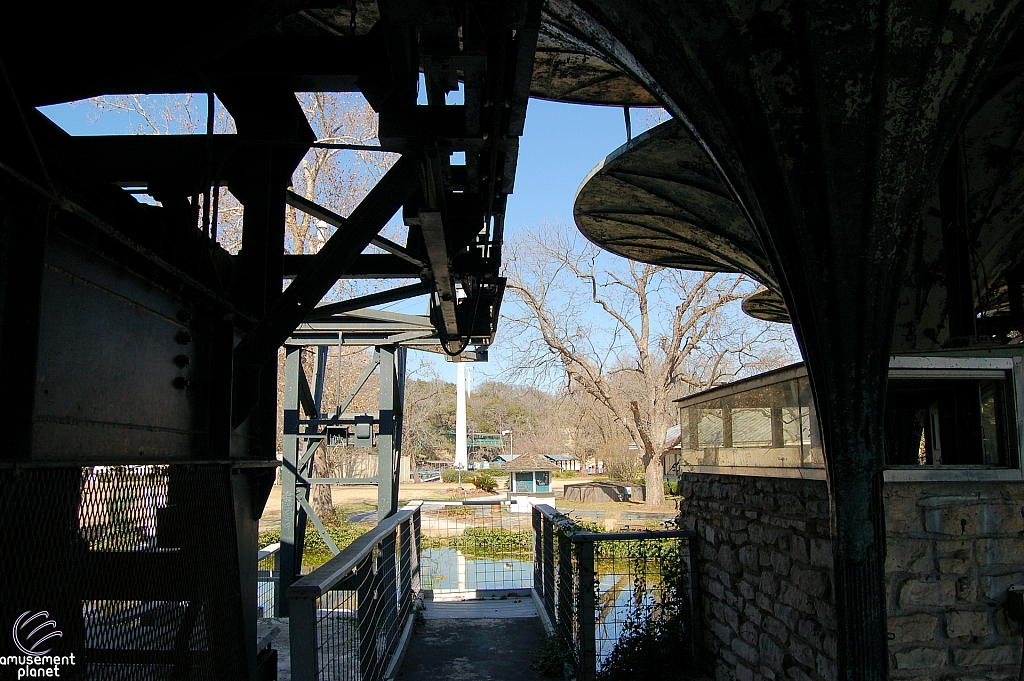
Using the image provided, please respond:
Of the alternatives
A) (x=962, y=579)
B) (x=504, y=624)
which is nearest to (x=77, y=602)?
(x=962, y=579)

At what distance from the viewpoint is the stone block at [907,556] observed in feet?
13.7

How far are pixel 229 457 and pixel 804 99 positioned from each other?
2.86 meters

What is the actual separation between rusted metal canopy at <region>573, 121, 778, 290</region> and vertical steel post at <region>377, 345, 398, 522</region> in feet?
13.5

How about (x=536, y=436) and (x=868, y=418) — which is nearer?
(x=868, y=418)

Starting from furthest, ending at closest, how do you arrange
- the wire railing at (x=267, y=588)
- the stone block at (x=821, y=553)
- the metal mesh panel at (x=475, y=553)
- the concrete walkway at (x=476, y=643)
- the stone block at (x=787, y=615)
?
the metal mesh panel at (x=475, y=553), the wire railing at (x=267, y=588), the concrete walkway at (x=476, y=643), the stone block at (x=787, y=615), the stone block at (x=821, y=553)

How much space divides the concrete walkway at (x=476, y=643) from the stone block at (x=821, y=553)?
9.67 ft

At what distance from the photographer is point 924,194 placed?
3.10 m

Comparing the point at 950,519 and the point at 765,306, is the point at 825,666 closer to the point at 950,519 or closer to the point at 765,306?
the point at 950,519

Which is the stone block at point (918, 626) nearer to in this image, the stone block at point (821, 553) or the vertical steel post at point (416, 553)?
the stone block at point (821, 553)

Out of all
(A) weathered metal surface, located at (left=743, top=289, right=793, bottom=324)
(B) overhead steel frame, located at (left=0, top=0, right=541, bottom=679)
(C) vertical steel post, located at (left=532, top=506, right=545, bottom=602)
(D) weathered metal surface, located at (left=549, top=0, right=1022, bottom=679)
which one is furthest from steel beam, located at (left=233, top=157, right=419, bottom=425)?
(A) weathered metal surface, located at (left=743, top=289, right=793, bottom=324)

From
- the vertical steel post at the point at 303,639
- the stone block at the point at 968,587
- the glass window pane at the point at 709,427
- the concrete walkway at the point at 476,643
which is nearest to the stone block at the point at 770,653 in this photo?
the stone block at the point at 968,587

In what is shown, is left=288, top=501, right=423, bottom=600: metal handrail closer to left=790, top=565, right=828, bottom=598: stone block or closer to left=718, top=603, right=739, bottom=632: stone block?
left=790, top=565, right=828, bottom=598: stone block

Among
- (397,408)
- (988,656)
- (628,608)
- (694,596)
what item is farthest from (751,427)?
(397,408)

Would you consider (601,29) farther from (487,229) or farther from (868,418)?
(868,418)
